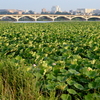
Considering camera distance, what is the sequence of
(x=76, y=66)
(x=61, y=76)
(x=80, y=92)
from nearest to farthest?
(x=80, y=92) → (x=61, y=76) → (x=76, y=66)

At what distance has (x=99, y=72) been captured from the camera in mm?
2629

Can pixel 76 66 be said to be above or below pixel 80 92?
above

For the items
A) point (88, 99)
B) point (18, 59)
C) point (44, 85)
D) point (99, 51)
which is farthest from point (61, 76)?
point (99, 51)

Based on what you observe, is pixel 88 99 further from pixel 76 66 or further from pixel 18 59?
pixel 18 59

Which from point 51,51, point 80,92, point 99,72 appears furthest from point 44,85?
point 51,51

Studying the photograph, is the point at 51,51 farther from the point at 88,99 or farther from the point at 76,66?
the point at 88,99

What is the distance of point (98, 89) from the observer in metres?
2.20

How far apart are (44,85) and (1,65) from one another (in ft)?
3.76

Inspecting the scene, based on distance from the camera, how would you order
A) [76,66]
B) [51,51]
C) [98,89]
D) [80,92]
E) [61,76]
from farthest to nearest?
[51,51] < [76,66] < [61,76] < [80,92] < [98,89]

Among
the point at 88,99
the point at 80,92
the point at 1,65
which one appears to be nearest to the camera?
the point at 88,99

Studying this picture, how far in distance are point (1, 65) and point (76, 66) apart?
135cm

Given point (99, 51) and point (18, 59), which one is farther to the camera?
point (99, 51)

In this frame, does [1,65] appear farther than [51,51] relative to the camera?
No

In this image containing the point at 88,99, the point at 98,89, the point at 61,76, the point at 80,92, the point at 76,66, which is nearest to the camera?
the point at 88,99
